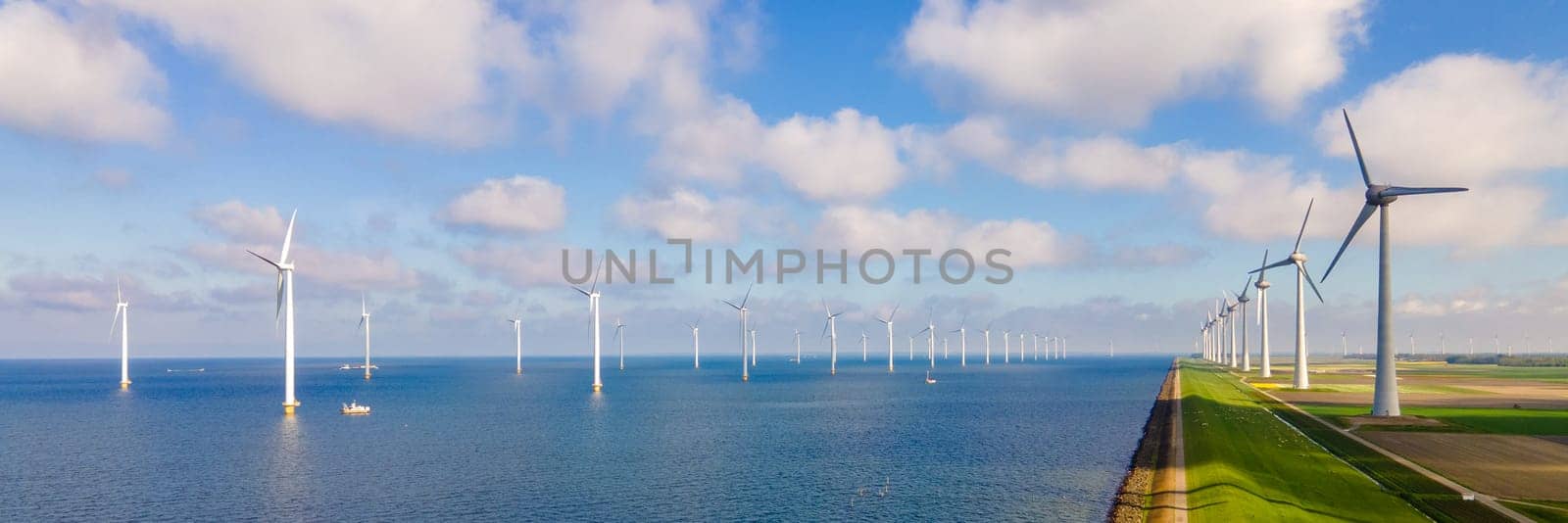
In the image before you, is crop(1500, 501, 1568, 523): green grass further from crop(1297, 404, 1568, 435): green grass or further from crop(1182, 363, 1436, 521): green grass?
crop(1297, 404, 1568, 435): green grass

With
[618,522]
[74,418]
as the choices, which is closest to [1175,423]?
[618,522]

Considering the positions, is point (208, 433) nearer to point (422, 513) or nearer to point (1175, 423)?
point (422, 513)

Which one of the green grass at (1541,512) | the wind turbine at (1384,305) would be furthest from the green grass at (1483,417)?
the green grass at (1541,512)

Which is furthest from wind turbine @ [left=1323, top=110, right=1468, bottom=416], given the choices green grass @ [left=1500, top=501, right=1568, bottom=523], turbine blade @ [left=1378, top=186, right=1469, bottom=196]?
green grass @ [left=1500, top=501, right=1568, bottom=523]

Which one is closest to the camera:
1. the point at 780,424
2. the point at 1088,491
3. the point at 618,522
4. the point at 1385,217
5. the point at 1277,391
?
the point at 618,522

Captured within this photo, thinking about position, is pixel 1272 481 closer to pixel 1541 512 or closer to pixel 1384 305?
pixel 1541 512

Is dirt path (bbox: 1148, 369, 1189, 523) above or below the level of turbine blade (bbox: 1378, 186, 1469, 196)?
below
